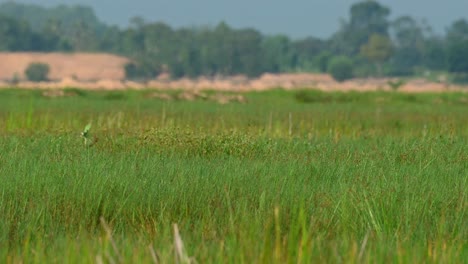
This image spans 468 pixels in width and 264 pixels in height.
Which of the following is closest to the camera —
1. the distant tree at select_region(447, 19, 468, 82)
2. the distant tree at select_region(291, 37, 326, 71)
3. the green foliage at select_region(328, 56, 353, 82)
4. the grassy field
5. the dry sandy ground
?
the grassy field

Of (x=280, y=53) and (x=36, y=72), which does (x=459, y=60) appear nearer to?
(x=280, y=53)

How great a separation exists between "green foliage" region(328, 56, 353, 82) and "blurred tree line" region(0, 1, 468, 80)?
0.34 ft

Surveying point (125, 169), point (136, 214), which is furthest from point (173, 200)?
point (125, 169)

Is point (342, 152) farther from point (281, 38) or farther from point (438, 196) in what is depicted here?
point (281, 38)

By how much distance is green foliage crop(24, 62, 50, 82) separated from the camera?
99975mm

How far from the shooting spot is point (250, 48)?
104875mm

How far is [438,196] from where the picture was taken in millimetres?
8672

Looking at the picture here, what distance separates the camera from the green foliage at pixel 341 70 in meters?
102

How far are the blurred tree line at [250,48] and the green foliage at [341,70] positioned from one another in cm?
10

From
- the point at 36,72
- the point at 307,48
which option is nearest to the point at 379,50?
Answer: the point at 307,48

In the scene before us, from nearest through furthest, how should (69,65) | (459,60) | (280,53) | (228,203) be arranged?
(228,203) → (459,60) → (69,65) → (280,53)

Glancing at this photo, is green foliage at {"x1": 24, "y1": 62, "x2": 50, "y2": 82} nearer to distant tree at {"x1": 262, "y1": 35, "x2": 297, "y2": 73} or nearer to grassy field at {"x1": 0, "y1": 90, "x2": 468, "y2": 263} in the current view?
distant tree at {"x1": 262, "y1": 35, "x2": 297, "y2": 73}

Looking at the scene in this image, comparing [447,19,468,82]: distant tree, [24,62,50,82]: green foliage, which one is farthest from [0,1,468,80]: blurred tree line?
[24,62,50,82]: green foliage

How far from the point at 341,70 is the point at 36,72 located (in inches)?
1215
